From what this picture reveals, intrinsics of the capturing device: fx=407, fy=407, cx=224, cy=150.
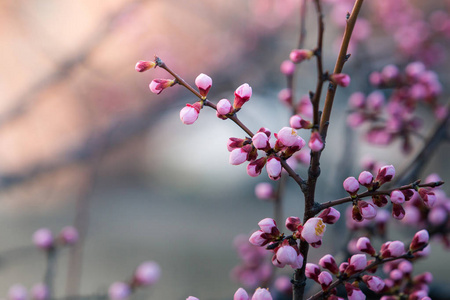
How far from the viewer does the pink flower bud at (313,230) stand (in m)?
0.27

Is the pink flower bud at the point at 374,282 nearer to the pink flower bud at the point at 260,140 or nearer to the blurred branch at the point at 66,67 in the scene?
the pink flower bud at the point at 260,140

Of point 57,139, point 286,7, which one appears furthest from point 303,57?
point 57,139

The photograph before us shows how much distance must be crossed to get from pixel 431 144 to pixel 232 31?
1.27 m

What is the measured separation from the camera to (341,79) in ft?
0.85

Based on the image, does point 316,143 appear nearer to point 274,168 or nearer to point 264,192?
point 274,168

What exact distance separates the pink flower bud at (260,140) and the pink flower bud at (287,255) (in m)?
0.07

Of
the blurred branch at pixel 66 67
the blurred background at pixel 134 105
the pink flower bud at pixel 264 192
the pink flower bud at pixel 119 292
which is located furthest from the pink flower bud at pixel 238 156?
the blurred branch at pixel 66 67

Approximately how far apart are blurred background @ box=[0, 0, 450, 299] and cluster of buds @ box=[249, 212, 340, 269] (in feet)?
2.59

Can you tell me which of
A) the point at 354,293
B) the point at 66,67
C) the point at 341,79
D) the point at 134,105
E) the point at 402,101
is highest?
the point at 134,105

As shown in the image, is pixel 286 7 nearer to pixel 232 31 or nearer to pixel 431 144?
pixel 232 31

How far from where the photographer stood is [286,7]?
5.52 feet

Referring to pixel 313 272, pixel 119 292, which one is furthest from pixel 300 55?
pixel 119 292

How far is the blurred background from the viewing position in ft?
4.29

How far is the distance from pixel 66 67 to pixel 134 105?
792mm
